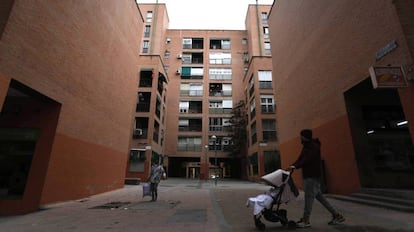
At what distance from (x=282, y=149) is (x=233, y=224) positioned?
12068mm

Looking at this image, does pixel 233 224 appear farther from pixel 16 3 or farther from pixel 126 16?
pixel 126 16

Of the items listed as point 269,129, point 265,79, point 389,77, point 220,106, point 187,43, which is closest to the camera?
point 389,77

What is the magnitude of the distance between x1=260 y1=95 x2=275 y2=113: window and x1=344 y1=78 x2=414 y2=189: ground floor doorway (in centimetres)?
1505

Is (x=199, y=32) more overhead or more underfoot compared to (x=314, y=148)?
more overhead

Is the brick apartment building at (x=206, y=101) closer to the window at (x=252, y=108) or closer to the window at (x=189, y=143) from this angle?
the window at (x=189, y=143)

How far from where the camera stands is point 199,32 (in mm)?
38312

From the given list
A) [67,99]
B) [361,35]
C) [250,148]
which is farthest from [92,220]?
[250,148]

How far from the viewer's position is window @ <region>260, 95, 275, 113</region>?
24.2m

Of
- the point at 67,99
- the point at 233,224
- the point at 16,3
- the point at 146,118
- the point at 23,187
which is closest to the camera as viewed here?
the point at 233,224

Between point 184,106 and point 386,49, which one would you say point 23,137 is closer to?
point 386,49

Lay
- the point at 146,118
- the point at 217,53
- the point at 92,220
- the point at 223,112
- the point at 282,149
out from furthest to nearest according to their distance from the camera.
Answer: the point at 217,53 → the point at 223,112 → the point at 146,118 → the point at 282,149 → the point at 92,220

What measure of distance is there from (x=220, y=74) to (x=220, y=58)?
311 cm

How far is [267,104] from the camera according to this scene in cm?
2444

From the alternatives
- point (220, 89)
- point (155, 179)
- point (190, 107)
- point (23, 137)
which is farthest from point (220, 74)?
point (23, 137)
